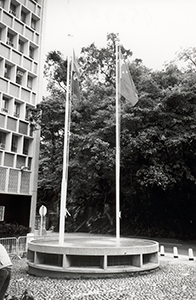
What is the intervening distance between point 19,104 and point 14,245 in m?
13.3

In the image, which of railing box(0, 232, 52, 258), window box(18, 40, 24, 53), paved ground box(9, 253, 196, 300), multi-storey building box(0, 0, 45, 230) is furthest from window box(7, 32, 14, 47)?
paved ground box(9, 253, 196, 300)

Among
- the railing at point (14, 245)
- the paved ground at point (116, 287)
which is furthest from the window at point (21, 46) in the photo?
the paved ground at point (116, 287)

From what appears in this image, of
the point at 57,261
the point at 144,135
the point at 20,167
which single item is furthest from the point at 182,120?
the point at 57,261

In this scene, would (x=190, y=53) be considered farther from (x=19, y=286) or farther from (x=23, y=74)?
(x=19, y=286)

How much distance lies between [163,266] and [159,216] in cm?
1837

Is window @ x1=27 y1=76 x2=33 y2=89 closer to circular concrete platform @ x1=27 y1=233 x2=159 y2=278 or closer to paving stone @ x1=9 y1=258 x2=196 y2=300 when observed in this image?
circular concrete platform @ x1=27 y1=233 x2=159 y2=278

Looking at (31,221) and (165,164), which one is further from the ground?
(165,164)

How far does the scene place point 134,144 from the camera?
22.8 metres

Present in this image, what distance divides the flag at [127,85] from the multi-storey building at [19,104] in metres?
11.3

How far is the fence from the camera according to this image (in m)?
15.7

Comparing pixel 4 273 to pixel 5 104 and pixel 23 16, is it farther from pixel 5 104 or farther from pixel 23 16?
pixel 23 16

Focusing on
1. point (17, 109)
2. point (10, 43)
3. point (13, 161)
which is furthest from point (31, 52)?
point (13, 161)

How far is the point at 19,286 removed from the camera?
9797 millimetres

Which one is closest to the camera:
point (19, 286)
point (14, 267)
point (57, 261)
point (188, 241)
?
point (19, 286)
